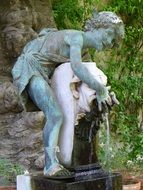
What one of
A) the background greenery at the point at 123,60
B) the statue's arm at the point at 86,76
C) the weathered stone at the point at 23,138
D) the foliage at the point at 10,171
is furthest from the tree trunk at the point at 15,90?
the statue's arm at the point at 86,76

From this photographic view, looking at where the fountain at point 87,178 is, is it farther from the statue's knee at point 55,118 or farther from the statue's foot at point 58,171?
the statue's knee at point 55,118

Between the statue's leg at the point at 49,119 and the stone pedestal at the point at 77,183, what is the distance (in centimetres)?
6

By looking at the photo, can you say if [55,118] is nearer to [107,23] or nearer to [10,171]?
[107,23]

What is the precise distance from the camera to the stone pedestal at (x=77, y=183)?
3123 millimetres

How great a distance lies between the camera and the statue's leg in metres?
3.23

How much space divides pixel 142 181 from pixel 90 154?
69.7 inches

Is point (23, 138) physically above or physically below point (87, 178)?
below

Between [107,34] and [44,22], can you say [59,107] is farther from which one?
[44,22]

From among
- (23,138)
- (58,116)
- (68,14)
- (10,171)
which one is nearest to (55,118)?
(58,116)

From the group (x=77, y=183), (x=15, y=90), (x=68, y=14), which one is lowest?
(x=77, y=183)

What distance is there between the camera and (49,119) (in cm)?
329

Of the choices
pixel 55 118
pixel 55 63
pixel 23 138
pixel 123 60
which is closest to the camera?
pixel 55 118

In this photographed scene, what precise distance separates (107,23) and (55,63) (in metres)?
0.42

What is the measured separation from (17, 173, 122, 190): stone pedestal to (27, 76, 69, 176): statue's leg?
60 mm
